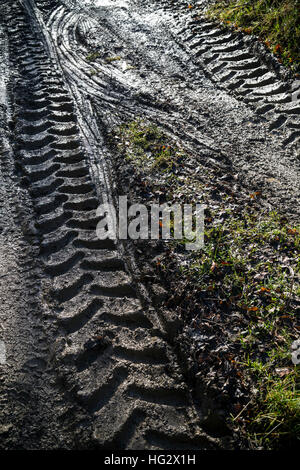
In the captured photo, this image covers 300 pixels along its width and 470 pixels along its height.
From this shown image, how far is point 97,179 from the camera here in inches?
147

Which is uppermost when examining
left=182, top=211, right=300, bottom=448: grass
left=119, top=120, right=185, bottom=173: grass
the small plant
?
the small plant

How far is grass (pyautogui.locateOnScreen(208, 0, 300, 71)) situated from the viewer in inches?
205

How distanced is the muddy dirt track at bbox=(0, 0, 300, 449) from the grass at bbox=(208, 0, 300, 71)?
237 mm

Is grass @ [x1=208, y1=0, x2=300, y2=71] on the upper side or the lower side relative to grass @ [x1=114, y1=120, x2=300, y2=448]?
upper

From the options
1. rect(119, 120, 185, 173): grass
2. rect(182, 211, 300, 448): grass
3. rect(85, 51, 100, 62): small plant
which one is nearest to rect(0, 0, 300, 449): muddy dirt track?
rect(85, 51, 100, 62): small plant

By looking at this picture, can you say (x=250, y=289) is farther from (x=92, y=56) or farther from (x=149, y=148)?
(x=92, y=56)

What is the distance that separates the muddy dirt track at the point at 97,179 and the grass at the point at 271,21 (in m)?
0.24

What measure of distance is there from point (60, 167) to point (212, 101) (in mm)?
2303

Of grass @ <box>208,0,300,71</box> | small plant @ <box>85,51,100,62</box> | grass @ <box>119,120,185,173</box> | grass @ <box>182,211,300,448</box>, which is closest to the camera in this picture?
grass @ <box>182,211,300,448</box>

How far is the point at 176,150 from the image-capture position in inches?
162

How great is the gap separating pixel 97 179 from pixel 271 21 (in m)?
4.17

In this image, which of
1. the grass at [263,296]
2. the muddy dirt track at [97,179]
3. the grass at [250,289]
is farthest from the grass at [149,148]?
the grass at [263,296]

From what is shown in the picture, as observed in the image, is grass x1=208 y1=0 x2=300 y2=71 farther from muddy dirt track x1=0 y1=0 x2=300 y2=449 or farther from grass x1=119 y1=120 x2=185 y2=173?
grass x1=119 y1=120 x2=185 y2=173
